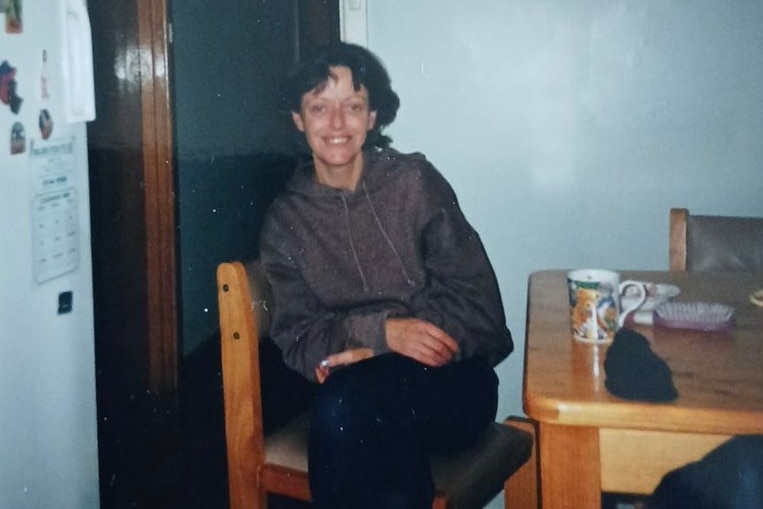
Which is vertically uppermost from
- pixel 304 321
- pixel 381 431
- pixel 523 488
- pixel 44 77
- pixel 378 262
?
pixel 44 77

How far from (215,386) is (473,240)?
83 centimetres

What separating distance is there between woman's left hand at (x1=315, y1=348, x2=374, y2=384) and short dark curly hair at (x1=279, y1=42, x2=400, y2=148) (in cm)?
48

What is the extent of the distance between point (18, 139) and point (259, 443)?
25.8 inches

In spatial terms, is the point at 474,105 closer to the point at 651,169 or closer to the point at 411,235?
the point at 651,169

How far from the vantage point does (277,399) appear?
179 cm

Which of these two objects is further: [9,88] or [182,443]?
[182,443]

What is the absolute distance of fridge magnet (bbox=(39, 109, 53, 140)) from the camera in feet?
4.40

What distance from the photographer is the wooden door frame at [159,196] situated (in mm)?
1741

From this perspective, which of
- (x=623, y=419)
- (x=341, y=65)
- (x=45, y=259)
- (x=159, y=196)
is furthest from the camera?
(x=159, y=196)

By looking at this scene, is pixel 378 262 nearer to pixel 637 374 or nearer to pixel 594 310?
pixel 594 310

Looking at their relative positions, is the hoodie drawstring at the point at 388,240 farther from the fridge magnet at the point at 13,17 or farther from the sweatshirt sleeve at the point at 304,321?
the fridge magnet at the point at 13,17

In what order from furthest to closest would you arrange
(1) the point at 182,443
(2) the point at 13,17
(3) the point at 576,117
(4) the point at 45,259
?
(3) the point at 576,117, (1) the point at 182,443, (4) the point at 45,259, (2) the point at 13,17

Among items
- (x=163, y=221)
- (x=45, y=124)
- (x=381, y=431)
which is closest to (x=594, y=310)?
(x=381, y=431)

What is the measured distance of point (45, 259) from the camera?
138 cm
